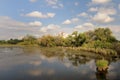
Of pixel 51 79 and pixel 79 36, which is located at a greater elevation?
pixel 79 36

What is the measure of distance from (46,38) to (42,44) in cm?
786

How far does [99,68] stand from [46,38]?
3094 inches

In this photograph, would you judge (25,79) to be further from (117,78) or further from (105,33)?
(105,33)

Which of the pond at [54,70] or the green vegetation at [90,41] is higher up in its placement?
the green vegetation at [90,41]

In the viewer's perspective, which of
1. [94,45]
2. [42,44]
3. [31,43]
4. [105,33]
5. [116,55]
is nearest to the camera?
[116,55]

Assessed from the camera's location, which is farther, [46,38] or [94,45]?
[46,38]

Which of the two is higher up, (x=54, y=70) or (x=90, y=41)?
(x=90, y=41)

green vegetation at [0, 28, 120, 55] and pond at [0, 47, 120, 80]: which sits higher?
green vegetation at [0, 28, 120, 55]

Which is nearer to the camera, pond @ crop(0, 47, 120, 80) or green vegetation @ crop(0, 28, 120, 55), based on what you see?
pond @ crop(0, 47, 120, 80)

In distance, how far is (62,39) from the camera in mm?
95750

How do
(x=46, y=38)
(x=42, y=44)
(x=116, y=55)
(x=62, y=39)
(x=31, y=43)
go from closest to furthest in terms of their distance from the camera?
(x=116, y=55), (x=62, y=39), (x=46, y=38), (x=42, y=44), (x=31, y=43)

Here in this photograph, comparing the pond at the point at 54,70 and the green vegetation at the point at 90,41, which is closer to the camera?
the pond at the point at 54,70

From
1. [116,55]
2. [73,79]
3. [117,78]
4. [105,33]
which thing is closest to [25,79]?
[73,79]

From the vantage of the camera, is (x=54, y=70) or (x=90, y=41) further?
(x=90, y=41)
